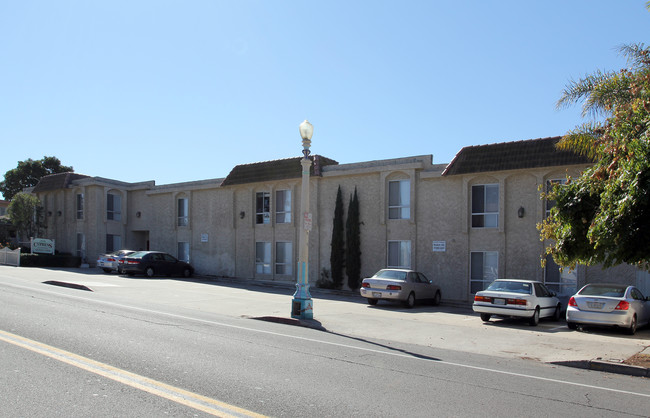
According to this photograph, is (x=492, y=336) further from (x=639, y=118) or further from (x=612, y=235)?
(x=639, y=118)

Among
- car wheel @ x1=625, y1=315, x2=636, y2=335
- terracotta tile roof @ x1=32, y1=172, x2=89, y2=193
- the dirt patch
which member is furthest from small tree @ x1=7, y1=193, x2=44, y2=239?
the dirt patch

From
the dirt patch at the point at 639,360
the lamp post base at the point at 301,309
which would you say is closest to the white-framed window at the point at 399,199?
the lamp post base at the point at 301,309

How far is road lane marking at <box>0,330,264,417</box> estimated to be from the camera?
5.52 meters

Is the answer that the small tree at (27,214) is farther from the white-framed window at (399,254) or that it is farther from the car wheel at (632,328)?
the car wheel at (632,328)

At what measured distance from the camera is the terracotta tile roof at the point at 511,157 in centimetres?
1955

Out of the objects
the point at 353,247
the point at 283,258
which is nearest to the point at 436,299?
the point at 353,247

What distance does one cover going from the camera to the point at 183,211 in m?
33.5

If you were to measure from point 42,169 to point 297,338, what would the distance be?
60141 millimetres

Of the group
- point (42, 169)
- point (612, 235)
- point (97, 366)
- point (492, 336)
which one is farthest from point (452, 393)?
point (42, 169)

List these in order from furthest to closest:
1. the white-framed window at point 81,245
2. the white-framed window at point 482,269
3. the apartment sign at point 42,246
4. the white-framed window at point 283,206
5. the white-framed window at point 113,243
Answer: the white-framed window at point 81,245, the white-framed window at point 113,243, the apartment sign at point 42,246, the white-framed window at point 283,206, the white-framed window at point 482,269

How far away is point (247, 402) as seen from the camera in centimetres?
583

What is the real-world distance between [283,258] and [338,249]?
4083 millimetres

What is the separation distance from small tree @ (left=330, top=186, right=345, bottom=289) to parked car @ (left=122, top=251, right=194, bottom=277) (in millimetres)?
10182

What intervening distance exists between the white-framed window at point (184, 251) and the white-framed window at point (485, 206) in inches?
724
